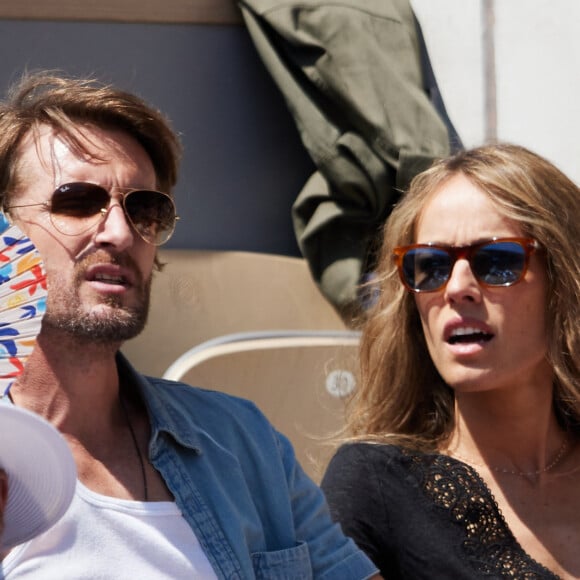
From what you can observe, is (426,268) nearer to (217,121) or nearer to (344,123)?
(344,123)

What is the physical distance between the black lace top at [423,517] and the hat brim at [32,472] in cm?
89

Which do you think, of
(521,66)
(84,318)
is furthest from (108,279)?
(521,66)

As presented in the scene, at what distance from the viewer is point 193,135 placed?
3.02 m

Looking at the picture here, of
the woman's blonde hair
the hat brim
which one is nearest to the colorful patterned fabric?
the hat brim

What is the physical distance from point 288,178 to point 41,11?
0.75 meters

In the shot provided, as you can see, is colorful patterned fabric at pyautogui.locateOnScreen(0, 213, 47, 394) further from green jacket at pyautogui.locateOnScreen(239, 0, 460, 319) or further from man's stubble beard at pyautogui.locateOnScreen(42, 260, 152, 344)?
green jacket at pyautogui.locateOnScreen(239, 0, 460, 319)

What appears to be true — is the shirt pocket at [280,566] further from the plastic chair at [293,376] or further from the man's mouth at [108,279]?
the plastic chair at [293,376]

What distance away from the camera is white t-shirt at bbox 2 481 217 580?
1604 millimetres

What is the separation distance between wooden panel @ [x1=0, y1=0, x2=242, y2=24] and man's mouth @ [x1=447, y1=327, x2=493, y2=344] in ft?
3.96

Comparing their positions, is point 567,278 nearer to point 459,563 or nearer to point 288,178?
point 459,563

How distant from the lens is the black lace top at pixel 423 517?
209 cm

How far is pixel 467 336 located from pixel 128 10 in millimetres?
1311

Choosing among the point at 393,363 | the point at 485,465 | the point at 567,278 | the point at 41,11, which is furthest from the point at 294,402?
the point at 41,11

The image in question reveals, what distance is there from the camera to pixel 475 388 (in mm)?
2182
